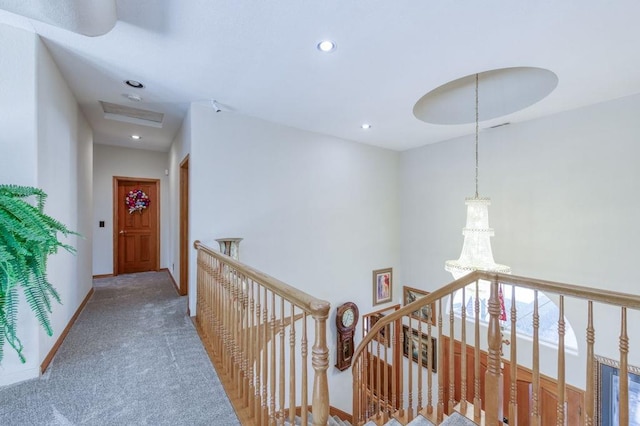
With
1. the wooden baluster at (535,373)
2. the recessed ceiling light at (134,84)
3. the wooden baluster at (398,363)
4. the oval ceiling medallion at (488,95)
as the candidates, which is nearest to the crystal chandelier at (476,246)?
the wooden baluster at (398,363)

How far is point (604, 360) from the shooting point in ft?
9.87

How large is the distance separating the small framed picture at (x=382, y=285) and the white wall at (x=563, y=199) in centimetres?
87

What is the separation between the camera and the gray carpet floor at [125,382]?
163 centimetres

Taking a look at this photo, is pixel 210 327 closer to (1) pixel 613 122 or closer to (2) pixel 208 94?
(2) pixel 208 94

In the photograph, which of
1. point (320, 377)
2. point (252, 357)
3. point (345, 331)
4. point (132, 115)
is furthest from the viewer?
point (345, 331)

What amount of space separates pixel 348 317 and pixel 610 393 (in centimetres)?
312

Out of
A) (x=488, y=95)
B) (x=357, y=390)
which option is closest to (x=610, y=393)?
(x=357, y=390)

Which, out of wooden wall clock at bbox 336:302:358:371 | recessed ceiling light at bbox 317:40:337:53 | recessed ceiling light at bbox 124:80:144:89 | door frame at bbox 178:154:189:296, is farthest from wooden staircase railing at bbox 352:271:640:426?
recessed ceiling light at bbox 124:80:144:89

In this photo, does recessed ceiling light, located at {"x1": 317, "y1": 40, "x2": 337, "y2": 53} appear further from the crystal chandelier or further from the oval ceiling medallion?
the crystal chandelier

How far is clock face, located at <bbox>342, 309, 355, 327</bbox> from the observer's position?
4.59m

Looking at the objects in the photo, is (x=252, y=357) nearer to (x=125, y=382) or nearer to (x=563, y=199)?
(x=125, y=382)

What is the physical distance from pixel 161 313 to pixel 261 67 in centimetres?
294

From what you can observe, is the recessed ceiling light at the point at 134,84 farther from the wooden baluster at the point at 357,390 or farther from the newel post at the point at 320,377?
the wooden baluster at the point at 357,390

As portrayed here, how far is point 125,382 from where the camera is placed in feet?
6.39
